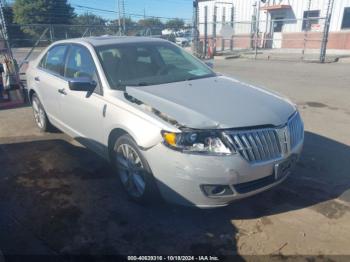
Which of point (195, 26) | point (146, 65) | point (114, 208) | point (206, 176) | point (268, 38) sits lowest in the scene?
point (114, 208)

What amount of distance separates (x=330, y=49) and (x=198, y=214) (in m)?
21.8

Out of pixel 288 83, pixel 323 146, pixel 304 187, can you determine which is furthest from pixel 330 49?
pixel 304 187

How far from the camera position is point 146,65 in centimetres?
412

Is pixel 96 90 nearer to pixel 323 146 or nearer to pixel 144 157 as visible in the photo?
pixel 144 157

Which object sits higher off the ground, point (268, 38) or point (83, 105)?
point (83, 105)

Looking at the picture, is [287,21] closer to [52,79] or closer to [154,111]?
[52,79]

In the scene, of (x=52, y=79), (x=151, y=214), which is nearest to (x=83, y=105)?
(x=52, y=79)

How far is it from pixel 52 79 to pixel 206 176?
3126 mm

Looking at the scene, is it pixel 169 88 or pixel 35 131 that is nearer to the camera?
pixel 169 88

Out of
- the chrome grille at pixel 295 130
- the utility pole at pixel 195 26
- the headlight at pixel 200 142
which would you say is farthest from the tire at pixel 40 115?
the utility pole at pixel 195 26

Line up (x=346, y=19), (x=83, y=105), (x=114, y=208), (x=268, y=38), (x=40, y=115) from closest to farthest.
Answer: (x=114, y=208) < (x=83, y=105) < (x=40, y=115) < (x=346, y=19) < (x=268, y=38)

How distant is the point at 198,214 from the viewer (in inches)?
129

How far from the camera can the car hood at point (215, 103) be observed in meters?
2.86

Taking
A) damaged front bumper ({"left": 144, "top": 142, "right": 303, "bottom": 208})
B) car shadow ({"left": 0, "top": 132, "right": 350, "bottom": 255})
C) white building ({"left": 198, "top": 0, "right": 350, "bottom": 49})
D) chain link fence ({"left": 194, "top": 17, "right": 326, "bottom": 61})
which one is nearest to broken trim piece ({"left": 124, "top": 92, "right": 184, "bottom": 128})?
damaged front bumper ({"left": 144, "top": 142, "right": 303, "bottom": 208})
